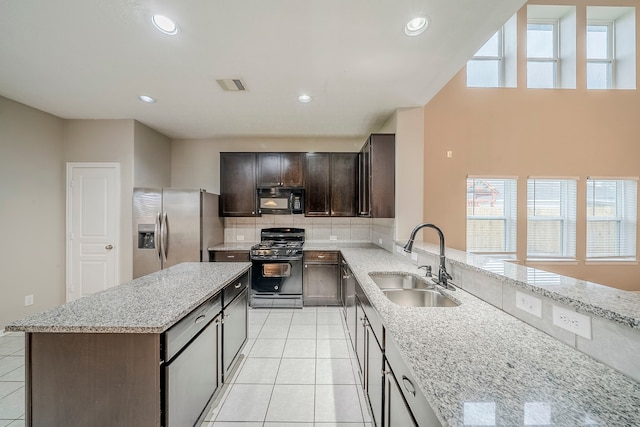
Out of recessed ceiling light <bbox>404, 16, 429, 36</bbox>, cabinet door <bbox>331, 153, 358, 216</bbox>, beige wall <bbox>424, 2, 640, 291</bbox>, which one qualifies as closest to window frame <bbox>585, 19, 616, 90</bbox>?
beige wall <bbox>424, 2, 640, 291</bbox>

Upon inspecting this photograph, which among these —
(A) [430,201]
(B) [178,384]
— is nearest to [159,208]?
(B) [178,384]

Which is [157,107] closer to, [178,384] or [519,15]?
[178,384]

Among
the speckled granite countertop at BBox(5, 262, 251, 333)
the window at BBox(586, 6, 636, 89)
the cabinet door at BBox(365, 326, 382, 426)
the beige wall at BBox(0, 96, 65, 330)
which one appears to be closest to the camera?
the speckled granite countertop at BBox(5, 262, 251, 333)

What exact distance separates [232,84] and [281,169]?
1.67 metres

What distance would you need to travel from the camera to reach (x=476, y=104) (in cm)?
388

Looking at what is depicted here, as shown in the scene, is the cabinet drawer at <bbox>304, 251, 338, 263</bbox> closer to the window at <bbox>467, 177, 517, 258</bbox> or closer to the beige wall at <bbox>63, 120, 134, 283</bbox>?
the window at <bbox>467, 177, 517, 258</bbox>

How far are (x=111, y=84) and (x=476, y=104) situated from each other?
15.7 feet

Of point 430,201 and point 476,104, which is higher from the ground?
point 476,104

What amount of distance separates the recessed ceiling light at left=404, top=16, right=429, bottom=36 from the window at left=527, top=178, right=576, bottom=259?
348 cm

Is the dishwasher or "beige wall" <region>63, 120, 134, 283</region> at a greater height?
"beige wall" <region>63, 120, 134, 283</region>

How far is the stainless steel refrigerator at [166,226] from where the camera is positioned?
11.5ft

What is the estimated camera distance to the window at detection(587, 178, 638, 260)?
156 inches

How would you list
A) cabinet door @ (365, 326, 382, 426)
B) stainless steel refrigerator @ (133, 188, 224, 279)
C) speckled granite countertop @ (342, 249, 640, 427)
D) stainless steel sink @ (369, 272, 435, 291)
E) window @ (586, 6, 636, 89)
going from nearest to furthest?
speckled granite countertop @ (342, 249, 640, 427)
cabinet door @ (365, 326, 382, 426)
stainless steel sink @ (369, 272, 435, 291)
stainless steel refrigerator @ (133, 188, 224, 279)
window @ (586, 6, 636, 89)

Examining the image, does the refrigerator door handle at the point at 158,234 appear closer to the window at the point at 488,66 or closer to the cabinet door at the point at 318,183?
the cabinet door at the point at 318,183
